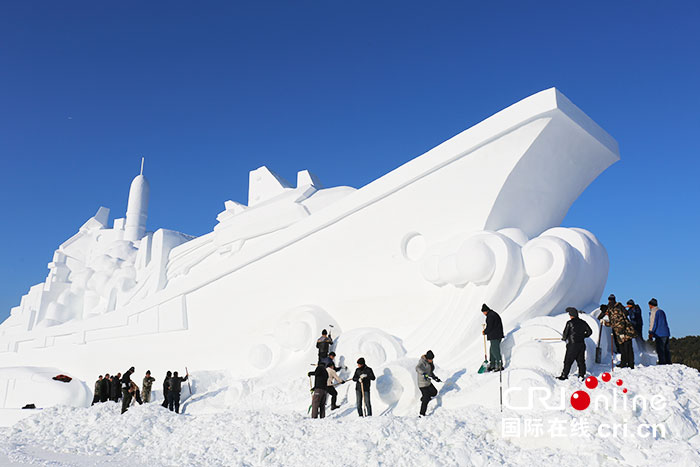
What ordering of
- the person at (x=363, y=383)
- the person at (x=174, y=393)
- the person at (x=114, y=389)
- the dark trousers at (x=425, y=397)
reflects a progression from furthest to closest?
the person at (x=114, y=389) < the person at (x=174, y=393) < the person at (x=363, y=383) < the dark trousers at (x=425, y=397)

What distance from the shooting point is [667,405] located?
6.22 metres

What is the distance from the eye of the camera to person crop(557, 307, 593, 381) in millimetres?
7152

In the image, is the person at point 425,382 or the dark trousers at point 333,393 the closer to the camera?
the person at point 425,382

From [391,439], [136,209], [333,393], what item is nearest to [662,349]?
[391,439]

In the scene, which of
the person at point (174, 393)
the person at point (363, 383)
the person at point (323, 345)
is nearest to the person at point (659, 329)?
the person at point (363, 383)

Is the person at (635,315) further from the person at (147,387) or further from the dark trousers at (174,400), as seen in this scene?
the person at (147,387)

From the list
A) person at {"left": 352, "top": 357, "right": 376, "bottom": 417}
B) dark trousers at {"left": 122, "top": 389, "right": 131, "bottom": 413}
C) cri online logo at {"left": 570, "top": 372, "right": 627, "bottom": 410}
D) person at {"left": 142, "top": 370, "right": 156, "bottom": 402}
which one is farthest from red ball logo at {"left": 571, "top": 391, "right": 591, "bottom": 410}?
person at {"left": 142, "top": 370, "right": 156, "bottom": 402}

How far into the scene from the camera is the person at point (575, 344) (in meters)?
7.15

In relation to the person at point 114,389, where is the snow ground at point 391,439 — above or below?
below

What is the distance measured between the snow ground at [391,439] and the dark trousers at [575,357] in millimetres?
190

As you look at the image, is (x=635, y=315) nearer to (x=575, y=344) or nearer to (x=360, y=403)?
(x=575, y=344)

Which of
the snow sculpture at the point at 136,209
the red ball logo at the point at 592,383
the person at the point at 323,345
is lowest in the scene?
the red ball logo at the point at 592,383

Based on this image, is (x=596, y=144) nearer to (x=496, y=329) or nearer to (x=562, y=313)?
(x=562, y=313)

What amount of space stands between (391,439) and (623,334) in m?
4.00
